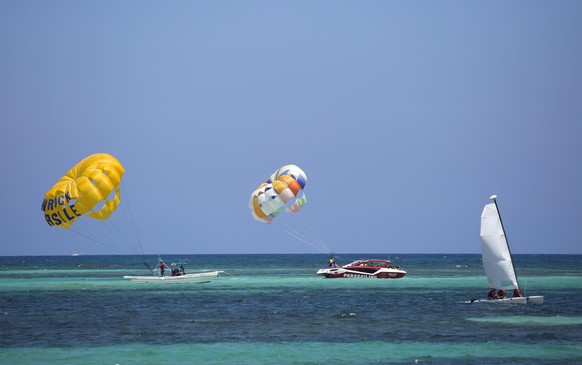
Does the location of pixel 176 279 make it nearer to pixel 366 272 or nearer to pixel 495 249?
pixel 366 272

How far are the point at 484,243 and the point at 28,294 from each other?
33.4 meters

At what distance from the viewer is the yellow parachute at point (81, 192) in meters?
48.3

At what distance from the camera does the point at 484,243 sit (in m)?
46.7

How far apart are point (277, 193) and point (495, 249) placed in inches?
869

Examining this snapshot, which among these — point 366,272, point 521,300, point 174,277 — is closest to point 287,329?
point 521,300

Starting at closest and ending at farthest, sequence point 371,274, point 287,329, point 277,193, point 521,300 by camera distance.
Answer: point 287,329 → point 521,300 → point 277,193 → point 371,274

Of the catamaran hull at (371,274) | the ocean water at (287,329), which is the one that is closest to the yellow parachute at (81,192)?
the ocean water at (287,329)

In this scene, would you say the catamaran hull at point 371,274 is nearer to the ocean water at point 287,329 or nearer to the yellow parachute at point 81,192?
the ocean water at point 287,329

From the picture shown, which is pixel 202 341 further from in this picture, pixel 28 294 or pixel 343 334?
pixel 28 294

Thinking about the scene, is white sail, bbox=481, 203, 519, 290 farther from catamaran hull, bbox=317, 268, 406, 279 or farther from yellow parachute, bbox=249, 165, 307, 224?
catamaran hull, bbox=317, 268, 406, 279

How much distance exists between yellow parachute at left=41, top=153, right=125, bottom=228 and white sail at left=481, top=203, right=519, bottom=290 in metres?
20.3

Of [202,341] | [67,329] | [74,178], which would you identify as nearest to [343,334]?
[202,341]

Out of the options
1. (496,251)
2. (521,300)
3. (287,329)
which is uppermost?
(496,251)

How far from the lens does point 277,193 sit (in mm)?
65062
